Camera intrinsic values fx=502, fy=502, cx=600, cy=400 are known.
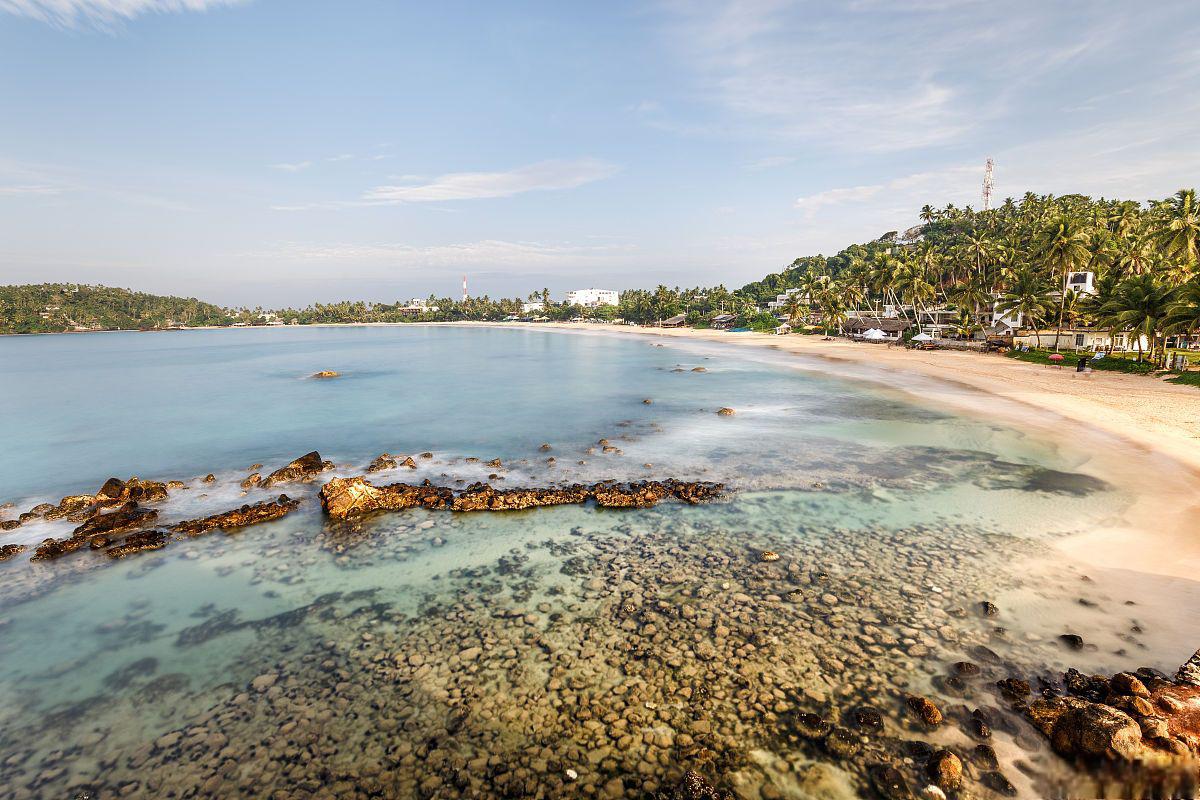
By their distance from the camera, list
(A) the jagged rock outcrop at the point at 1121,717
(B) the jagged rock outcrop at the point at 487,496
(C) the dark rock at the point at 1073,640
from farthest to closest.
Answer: (B) the jagged rock outcrop at the point at 487,496, (C) the dark rock at the point at 1073,640, (A) the jagged rock outcrop at the point at 1121,717

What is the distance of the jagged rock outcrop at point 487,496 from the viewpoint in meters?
18.8


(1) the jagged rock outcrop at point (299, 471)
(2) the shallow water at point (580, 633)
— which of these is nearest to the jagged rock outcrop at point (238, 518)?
(2) the shallow water at point (580, 633)

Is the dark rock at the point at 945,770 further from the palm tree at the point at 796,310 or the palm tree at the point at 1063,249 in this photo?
the palm tree at the point at 796,310

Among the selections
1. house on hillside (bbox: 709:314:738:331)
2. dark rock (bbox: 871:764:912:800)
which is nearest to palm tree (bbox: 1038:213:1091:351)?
dark rock (bbox: 871:764:912:800)

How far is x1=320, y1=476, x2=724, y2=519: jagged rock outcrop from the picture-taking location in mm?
18844

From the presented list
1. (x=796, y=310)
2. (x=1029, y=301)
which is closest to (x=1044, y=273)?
(x=1029, y=301)

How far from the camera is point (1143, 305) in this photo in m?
40.4

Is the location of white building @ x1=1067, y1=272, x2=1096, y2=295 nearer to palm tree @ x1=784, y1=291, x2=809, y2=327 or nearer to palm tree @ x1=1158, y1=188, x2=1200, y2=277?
palm tree @ x1=1158, y1=188, x2=1200, y2=277

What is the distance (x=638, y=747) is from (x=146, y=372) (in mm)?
96323

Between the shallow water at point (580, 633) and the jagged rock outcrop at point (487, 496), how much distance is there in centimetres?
83

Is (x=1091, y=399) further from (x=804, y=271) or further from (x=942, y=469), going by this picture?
(x=804, y=271)

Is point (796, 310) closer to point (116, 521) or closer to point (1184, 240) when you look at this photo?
point (1184, 240)

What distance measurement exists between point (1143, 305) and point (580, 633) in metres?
54.4

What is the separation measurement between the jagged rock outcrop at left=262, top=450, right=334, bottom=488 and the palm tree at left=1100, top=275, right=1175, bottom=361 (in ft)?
192
